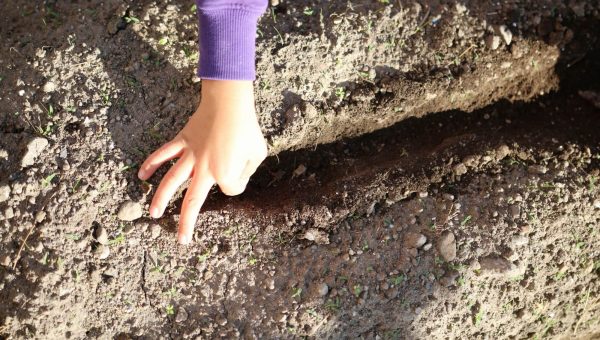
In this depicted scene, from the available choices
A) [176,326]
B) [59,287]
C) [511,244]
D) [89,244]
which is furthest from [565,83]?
[59,287]

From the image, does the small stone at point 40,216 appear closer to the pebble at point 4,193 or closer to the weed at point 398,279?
the pebble at point 4,193

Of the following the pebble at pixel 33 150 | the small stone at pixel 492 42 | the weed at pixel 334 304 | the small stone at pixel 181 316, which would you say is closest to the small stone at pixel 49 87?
the pebble at pixel 33 150

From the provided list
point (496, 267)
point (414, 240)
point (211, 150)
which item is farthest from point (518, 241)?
point (211, 150)

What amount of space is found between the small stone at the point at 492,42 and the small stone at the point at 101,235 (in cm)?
186

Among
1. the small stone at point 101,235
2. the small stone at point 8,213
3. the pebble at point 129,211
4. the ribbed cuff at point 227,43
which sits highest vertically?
the ribbed cuff at point 227,43

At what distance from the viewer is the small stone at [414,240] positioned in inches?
87.4

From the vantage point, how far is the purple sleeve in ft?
6.14

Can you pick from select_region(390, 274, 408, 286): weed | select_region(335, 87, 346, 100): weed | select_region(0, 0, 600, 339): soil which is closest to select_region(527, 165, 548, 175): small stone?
select_region(0, 0, 600, 339): soil

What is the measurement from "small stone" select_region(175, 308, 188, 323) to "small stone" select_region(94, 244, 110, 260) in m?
0.37

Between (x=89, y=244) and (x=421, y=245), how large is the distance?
1362 millimetres

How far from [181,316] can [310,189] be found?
2.48 ft

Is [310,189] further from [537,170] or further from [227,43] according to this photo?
[537,170]

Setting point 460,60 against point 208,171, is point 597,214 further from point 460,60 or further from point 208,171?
point 208,171

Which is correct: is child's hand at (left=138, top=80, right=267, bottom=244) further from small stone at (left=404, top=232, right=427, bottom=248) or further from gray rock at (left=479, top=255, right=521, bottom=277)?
gray rock at (left=479, top=255, right=521, bottom=277)
